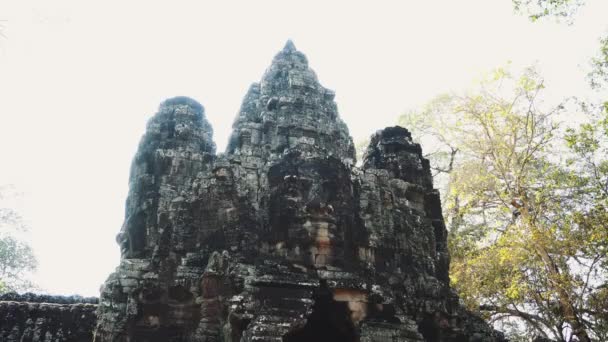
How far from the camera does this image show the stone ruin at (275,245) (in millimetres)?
6445

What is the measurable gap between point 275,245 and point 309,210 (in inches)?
25.6

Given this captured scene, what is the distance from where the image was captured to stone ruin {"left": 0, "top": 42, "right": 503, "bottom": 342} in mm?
6445

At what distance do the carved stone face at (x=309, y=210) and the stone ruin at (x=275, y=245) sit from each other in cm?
2

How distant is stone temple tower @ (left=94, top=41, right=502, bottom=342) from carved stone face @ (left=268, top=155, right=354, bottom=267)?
0.02 meters

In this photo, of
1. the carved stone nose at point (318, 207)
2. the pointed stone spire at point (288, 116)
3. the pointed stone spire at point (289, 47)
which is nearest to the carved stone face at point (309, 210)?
the carved stone nose at point (318, 207)

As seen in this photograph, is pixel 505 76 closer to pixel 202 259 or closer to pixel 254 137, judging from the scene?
pixel 254 137

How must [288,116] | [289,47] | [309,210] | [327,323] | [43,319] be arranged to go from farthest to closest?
[289,47] → [288,116] → [43,319] → [309,210] → [327,323]

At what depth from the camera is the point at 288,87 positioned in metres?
9.68

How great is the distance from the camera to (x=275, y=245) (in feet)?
22.6

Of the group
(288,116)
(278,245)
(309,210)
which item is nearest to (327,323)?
(278,245)

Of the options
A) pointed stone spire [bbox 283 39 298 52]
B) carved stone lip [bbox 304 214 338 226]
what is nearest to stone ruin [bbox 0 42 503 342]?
carved stone lip [bbox 304 214 338 226]

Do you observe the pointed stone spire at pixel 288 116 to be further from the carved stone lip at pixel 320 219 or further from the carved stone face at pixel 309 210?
the carved stone lip at pixel 320 219

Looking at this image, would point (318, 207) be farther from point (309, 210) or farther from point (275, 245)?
point (275, 245)

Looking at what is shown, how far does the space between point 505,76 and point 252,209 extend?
9.85 metres
